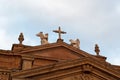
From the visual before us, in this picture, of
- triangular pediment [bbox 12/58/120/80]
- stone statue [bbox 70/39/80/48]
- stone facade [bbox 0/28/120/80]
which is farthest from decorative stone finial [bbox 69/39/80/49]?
triangular pediment [bbox 12/58/120/80]

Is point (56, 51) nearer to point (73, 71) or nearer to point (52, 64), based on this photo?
point (73, 71)

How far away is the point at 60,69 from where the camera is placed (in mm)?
16328

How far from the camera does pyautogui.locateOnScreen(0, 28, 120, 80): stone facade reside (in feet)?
52.5

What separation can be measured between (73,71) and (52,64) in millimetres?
1480

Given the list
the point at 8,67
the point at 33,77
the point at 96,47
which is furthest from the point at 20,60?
the point at 96,47

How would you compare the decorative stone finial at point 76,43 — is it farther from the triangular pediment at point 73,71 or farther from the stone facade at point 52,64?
the triangular pediment at point 73,71

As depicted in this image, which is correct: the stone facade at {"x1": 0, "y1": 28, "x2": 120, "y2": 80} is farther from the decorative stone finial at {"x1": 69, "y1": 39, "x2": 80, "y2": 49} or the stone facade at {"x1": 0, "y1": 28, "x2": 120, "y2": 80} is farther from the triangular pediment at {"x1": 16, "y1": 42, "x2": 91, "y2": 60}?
the decorative stone finial at {"x1": 69, "y1": 39, "x2": 80, "y2": 49}

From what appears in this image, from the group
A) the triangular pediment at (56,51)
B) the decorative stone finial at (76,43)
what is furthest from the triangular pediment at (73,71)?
the decorative stone finial at (76,43)

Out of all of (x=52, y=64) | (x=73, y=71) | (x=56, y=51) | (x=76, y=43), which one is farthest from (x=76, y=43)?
(x=52, y=64)

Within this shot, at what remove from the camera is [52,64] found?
16156 millimetres

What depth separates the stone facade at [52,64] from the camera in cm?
1601

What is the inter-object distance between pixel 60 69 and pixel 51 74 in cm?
65

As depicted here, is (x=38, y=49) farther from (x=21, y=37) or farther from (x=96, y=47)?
(x=96, y=47)

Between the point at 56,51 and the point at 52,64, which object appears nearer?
the point at 52,64
